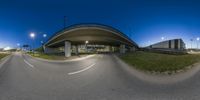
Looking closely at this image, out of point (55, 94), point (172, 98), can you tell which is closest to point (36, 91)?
point (55, 94)

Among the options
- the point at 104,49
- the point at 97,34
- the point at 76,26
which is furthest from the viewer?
the point at 104,49

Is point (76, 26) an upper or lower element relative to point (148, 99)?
upper

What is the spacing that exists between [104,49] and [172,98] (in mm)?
101915

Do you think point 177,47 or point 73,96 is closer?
point 73,96

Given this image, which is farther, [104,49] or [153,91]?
[104,49]

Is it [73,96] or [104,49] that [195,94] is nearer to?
A: [73,96]

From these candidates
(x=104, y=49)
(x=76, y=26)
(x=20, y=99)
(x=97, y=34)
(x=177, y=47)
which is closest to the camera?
(x=20, y=99)

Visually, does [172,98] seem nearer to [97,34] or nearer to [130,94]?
[130,94]

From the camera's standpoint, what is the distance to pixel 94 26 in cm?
4847

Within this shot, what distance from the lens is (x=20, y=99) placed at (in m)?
5.93

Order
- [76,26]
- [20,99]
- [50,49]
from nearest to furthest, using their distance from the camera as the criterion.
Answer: [20,99] → [76,26] → [50,49]

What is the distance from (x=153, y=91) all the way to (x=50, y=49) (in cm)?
7368

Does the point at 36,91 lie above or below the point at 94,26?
below

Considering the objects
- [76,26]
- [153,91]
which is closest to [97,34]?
[76,26]
